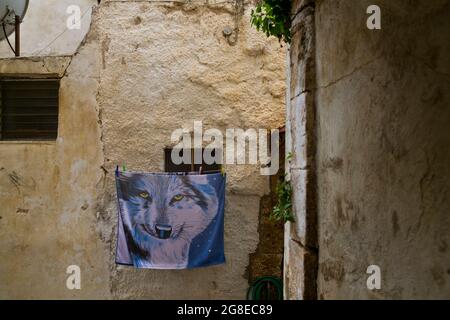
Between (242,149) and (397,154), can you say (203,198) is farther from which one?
(397,154)

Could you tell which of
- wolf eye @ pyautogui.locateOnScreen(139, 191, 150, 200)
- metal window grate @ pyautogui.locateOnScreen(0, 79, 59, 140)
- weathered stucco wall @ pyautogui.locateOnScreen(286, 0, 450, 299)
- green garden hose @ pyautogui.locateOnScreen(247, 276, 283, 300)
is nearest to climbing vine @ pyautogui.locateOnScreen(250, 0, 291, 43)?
weathered stucco wall @ pyautogui.locateOnScreen(286, 0, 450, 299)

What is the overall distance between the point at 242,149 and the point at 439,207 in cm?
370

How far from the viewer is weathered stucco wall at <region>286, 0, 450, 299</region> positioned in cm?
156

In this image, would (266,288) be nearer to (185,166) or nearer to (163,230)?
(163,230)

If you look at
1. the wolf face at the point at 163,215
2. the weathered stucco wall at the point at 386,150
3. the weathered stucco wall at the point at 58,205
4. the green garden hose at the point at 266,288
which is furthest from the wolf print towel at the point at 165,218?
the weathered stucco wall at the point at 386,150

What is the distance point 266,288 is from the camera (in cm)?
512

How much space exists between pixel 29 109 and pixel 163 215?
2.21m

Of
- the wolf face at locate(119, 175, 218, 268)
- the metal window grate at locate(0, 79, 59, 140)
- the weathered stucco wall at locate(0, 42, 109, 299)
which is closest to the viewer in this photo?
the wolf face at locate(119, 175, 218, 268)

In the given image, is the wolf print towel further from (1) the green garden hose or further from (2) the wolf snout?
(1) the green garden hose

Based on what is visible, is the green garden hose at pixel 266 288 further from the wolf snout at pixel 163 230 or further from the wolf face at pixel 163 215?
the wolf snout at pixel 163 230

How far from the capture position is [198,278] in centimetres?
515

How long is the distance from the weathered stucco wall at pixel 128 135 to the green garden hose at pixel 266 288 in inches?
6.1

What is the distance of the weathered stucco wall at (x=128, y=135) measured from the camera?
5164mm

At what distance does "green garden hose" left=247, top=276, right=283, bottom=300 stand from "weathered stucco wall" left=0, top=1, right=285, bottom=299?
0.50ft
